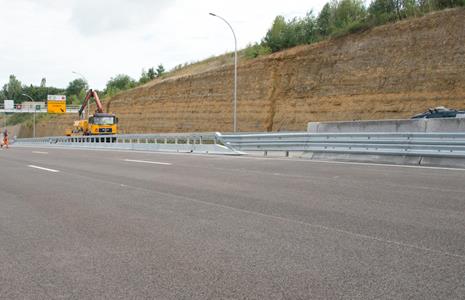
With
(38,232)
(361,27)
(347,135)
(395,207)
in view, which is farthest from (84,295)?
(361,27)

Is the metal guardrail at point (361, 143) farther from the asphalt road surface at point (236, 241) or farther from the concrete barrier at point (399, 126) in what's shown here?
the asphalt road surface at point (236, 241)

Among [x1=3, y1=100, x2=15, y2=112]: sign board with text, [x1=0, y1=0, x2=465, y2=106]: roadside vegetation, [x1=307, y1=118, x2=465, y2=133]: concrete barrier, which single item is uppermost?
[x1=0, y1=0, x2=465, y2=106]: roadside vegetation

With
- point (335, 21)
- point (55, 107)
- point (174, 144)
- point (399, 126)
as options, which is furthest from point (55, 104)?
point (399, 126)

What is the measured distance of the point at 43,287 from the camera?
12.6 ft

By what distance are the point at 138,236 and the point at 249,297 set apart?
2.33 m

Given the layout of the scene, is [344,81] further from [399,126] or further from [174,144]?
[399,126]

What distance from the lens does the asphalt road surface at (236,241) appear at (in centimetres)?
376

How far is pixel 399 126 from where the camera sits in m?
17.1

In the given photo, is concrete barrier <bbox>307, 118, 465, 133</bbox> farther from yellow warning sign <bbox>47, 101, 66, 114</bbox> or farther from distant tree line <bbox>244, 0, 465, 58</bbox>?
yellow warning sign <bbox>47, 101, 66, 114</bbox>

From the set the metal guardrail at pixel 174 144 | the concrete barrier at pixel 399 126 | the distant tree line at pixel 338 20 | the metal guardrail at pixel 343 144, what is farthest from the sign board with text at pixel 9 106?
the concrete barrier at pixel 399 126

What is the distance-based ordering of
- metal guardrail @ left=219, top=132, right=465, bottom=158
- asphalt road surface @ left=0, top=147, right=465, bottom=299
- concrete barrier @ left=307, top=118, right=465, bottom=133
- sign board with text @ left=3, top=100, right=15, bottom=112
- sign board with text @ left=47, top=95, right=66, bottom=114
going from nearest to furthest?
asphalt road surface @ left=0, top=147, right=465, bottom=299 < metal guardrail @ left=219, top=132, right=465, bottom=158 < concrete barrier @ left=307, top=118, right=465, bottom=133 < sign board with text @ left=47, top=95, right=66, bottom=114 < sign board with text @ left=3, top=100, right=15, bottom=112

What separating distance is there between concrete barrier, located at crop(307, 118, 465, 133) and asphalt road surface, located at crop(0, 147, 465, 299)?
19.2 ft

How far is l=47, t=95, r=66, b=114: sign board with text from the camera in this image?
73.9 metres

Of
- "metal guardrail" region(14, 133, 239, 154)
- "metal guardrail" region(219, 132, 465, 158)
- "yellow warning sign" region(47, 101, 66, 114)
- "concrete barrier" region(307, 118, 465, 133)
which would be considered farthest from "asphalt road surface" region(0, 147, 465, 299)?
"yellow warning sign" region(47, 101, 66, 114)
